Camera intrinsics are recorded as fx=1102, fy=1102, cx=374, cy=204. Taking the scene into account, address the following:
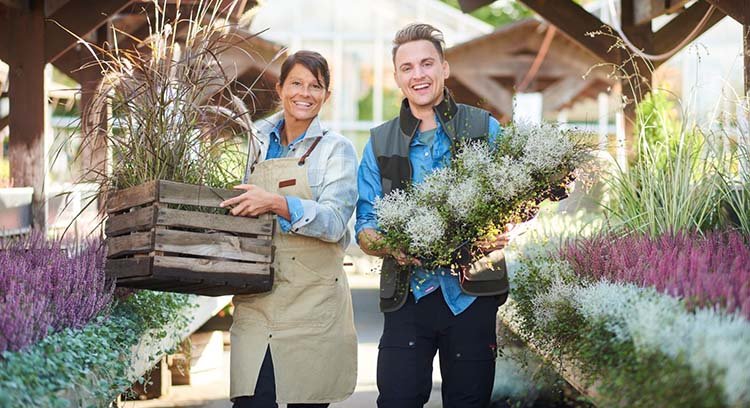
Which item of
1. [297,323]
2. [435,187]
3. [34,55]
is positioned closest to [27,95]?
[34,55]

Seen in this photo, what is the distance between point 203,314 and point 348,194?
3231mm

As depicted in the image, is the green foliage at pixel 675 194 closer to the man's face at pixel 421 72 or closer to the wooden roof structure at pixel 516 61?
the man's face at pixel 421 72

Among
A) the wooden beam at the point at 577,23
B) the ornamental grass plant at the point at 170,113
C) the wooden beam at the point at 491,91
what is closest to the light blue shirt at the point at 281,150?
the ornamental grass plant at the point at 170,113

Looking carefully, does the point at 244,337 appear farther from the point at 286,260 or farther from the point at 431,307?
the point at 431,307

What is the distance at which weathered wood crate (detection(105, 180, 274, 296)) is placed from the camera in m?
3.43

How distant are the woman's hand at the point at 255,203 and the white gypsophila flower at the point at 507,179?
2.20 feet

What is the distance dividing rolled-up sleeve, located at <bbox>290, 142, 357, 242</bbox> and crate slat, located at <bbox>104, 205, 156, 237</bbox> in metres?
0.45

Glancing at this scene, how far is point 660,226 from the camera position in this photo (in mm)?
5082

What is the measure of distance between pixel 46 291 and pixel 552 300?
184 cm

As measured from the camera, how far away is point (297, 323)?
365cm

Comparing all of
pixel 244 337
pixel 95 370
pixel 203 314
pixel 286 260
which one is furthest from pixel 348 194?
pixel 203 314

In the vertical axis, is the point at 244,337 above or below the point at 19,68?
below

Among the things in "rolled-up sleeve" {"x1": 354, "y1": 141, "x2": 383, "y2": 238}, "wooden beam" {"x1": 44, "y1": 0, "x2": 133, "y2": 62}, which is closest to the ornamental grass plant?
"rolled-up sleeve" {"x1": 354, "y1": 141, "x2": 383, "y2": 238}

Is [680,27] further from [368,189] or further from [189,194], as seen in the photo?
[189,194]
